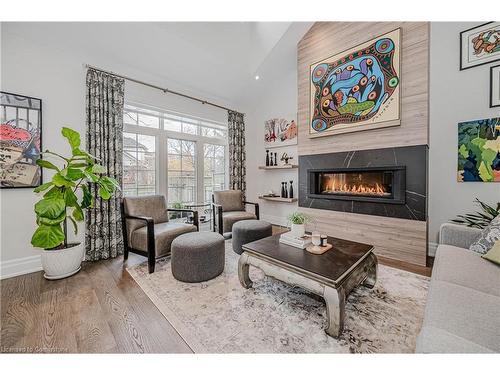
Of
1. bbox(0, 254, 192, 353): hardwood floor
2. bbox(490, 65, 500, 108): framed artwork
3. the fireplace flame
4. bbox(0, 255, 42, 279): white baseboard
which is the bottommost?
bbox(0, 254, 192, 353): hardwood floor

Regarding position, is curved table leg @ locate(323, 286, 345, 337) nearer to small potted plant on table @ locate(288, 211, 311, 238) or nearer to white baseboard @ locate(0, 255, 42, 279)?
small potted plant on table @ locate(288, 211, 311, 238)

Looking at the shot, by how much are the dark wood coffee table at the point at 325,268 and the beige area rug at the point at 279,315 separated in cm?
13

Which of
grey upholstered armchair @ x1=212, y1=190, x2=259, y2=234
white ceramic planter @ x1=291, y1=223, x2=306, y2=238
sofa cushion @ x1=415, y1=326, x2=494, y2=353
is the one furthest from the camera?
grey upholstered armchair @ x1=212, y1=190, x2=259, y2=234

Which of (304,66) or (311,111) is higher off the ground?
(304,66)

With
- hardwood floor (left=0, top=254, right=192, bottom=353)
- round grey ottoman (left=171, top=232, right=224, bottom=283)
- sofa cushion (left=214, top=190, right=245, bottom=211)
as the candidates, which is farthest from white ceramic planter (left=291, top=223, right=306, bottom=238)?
sofa cushion (left=214, top=190, right=245, bottom=211)

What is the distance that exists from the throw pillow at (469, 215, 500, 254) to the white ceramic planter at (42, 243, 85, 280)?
12.5 ft

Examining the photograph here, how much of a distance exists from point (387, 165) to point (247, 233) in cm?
207

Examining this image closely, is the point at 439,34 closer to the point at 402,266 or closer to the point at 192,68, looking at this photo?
the point at 402,266

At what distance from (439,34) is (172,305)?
4.31m

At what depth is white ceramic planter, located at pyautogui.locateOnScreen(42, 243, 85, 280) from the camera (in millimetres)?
2092

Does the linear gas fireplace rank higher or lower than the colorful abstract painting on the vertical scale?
lower

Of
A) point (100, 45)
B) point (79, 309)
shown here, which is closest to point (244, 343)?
point (79, 309)
